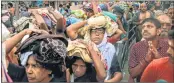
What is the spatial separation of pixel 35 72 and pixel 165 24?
121cm

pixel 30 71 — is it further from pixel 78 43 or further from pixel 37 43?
pixel 78 43

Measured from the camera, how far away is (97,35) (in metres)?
3.29

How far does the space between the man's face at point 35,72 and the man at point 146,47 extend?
796 millimetres

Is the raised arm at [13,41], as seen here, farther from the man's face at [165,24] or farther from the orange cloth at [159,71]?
the man's face at [165,24]

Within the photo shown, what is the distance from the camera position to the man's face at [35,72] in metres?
2.49

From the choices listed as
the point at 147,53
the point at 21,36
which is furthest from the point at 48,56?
the point at 147,53

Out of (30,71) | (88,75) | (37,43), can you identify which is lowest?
(88,75)

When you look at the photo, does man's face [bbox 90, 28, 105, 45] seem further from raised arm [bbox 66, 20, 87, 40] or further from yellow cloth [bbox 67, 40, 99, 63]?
yellow cloth [bbox 67, 40, 99, 63]

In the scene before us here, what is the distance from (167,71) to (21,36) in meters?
1.00

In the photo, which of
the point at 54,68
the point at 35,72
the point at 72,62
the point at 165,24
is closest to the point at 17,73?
the point at 35,72

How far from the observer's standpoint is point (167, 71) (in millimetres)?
2766

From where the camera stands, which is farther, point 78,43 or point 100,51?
point 100,51

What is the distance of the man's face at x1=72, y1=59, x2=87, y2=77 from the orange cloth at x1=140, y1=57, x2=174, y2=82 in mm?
433

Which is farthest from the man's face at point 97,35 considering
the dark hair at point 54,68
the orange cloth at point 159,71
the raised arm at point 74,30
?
the dark hair at point 54,68
